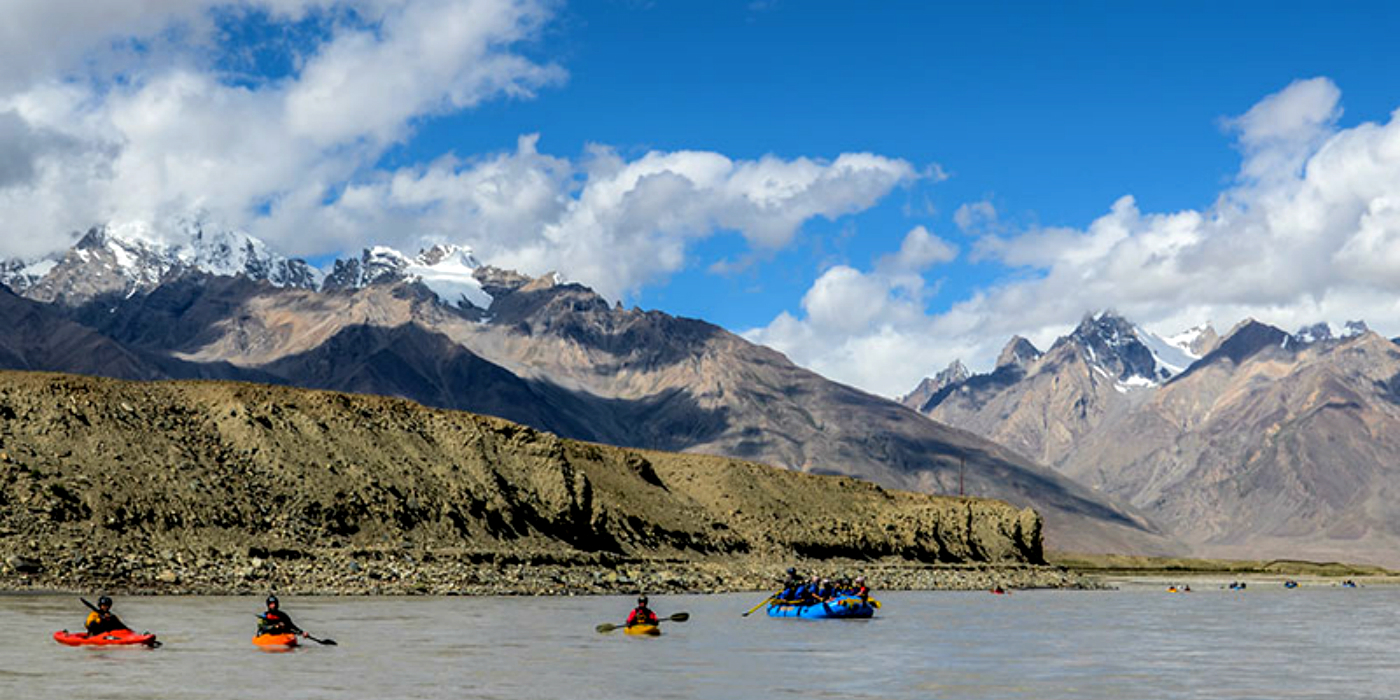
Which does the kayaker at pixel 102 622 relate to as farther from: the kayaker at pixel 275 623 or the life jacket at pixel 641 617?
the life jacket at pixel 641 617

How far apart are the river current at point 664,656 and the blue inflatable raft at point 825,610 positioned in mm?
1373

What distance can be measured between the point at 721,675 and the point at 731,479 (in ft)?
316

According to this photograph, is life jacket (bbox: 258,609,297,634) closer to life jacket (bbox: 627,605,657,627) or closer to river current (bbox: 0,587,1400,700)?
river current (bbox: 0,587,1400,700)

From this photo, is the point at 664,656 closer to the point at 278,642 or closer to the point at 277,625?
the point at 278,642

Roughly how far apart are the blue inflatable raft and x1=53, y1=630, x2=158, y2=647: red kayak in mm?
35998

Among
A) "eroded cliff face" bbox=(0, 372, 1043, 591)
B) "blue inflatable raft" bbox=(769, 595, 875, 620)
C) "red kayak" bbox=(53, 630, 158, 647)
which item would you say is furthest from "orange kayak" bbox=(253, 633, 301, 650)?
"blue inflatable raft" bbox=(769, 595, 875, 620)

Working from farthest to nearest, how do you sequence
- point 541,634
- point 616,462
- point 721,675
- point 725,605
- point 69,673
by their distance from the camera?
1. point 616,462
2. point 725,605
3. point 541,634
4. point 721,675
5. point 69,673

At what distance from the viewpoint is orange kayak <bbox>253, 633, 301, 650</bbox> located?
168 ft

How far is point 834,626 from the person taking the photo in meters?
73.9

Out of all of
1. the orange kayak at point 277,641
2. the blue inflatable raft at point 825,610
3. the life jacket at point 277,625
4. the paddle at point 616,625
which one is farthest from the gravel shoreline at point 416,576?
the orange kayak at point 277,641

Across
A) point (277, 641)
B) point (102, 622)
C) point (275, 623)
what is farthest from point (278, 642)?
point (102, 622)

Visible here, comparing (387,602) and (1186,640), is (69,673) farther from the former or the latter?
(1186,640)

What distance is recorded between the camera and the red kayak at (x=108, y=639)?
4953 centimetres

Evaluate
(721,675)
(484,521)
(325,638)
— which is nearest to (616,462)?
(484,521)
